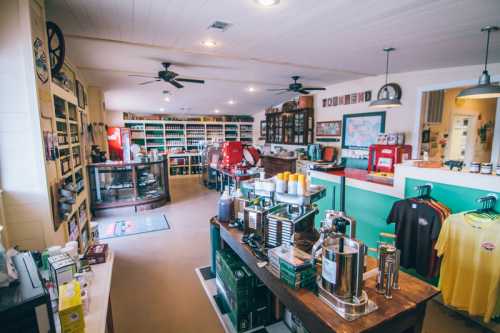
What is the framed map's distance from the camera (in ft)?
18.2

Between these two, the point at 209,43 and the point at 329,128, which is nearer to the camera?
the point at 209,43

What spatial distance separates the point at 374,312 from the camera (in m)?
1.24

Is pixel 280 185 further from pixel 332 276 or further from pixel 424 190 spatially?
pixel 424 190

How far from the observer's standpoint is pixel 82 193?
3465mm

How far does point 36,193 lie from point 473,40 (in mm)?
5060

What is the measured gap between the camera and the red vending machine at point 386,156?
364 cm

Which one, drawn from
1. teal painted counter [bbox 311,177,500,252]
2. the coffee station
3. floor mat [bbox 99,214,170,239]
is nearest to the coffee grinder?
the coffee station

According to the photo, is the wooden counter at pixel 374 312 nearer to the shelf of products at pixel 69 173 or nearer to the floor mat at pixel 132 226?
the shelf of products at pixel 69 173

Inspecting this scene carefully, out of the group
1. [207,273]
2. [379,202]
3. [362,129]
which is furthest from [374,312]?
[362,129]

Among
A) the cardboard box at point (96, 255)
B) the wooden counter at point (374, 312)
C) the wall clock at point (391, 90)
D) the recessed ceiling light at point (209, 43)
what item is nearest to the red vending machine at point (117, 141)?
the recessed ceiling light at point (209, 43)

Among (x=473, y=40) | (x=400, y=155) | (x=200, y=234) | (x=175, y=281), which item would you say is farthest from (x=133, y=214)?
(x=473, y=40)

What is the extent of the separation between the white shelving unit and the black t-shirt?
8.49m

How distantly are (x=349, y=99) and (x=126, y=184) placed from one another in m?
5.79

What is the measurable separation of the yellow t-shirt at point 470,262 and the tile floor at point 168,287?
1.16ft
